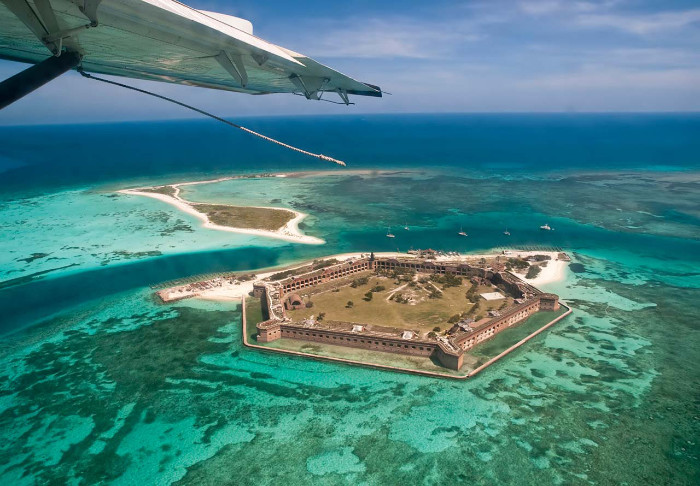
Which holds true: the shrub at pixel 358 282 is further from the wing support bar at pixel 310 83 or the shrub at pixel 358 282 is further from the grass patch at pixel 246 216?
the wing support bar at pixel 310 83

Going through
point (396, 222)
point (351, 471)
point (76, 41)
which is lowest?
point (351, 471)

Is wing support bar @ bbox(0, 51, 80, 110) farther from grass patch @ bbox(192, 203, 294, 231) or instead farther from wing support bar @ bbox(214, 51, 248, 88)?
grass patch @ bbox(192, 203, 294, 231)

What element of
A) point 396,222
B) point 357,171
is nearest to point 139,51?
point 396,222

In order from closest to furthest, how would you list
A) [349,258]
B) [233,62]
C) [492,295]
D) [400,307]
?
[233,62] → [400,307] → [492,295] → [349,258]

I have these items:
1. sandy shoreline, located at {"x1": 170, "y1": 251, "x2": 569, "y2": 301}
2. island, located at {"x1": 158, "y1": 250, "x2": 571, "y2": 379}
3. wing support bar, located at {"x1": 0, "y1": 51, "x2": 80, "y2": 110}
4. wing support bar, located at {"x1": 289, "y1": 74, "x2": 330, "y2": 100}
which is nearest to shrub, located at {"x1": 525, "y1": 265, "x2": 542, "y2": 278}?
island, located at {"x1": 158, "y1": 250, "x2": 571, "y2": 379}

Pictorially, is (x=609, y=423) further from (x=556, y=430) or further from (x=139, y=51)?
(x=139, y=51)

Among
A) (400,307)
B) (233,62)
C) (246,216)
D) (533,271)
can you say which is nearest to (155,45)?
(233,62)

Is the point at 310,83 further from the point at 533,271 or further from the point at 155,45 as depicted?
the point at 533,271

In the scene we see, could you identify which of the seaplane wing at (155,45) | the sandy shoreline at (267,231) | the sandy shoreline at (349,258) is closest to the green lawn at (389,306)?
the sandy shoreline at (349,258)
